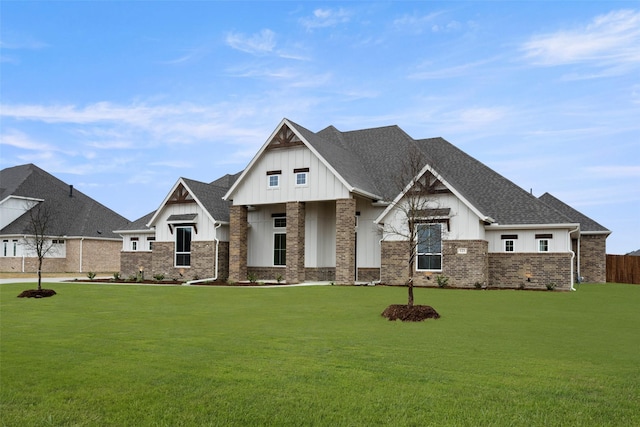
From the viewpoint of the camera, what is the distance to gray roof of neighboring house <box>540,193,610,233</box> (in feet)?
111

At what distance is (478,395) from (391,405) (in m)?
1.20

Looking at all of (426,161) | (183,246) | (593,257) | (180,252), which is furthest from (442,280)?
(180,252)

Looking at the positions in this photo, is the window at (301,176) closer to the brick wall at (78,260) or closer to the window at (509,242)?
the window at (509,242)

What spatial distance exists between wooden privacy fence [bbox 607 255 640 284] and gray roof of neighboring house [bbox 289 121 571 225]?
11.7 m

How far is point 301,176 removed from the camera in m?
29.4

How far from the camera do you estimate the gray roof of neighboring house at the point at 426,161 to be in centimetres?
2702

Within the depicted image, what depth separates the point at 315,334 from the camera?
35.9 ft

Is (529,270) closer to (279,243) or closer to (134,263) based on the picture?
(279,243)

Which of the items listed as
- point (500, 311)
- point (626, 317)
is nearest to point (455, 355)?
point (500, 311)

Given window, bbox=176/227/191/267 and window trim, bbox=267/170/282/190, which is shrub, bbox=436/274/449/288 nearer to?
window trim, bbox=267/170/282/190

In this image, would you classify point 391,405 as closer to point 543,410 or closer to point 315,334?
point 543,410

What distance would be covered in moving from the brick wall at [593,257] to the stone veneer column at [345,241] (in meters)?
16.9

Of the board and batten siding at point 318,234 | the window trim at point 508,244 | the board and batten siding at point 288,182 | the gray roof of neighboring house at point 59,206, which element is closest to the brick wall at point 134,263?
the board and batten siding at point 318,234

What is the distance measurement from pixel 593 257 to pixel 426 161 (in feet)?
44.8
